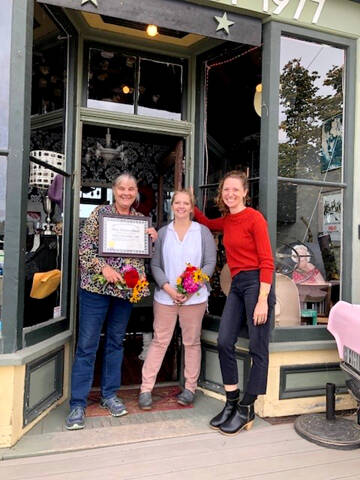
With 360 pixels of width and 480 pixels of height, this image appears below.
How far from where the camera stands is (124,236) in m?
2.88

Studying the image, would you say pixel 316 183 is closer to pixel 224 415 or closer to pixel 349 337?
pixel 349 337

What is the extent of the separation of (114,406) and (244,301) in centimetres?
121

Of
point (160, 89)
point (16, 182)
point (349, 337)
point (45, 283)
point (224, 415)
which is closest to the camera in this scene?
point (16, 182)

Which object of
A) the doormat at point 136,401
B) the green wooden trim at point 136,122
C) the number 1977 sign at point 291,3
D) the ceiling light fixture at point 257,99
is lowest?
the doormat at point 136,401

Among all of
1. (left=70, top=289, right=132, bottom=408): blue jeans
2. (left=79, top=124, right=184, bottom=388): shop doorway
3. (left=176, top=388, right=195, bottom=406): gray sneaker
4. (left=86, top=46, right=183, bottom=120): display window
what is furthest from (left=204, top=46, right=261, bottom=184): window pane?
(left=176, top=388, right=195, bottom=406): gray sneaker

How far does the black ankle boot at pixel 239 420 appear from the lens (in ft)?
8.93

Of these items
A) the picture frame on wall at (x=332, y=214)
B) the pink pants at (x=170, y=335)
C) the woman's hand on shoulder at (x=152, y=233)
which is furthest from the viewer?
the picture frame on wall at (x=332, y=214)

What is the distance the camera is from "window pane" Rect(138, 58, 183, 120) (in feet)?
12.3

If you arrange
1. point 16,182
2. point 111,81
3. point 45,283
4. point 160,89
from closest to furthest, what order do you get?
point 16,182, point 45,283, point 111,81, point 160,89

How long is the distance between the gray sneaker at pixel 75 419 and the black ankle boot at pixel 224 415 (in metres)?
0.87

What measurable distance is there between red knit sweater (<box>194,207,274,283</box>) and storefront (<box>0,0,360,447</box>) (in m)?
0.33

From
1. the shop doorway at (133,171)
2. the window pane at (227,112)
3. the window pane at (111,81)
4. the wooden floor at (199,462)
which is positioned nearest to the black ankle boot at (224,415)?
the wooden floor at (199,462)

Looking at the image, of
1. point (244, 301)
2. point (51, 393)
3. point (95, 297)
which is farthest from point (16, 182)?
point (244, 301)

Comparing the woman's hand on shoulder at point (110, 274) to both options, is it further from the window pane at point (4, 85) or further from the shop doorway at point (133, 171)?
the shop doorway at point (133, 171)
